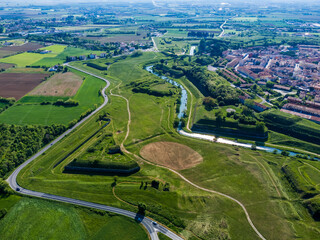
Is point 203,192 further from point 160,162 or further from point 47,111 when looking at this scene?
point 47,111

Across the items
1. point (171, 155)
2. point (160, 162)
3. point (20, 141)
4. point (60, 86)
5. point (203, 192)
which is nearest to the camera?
point (203, 192)

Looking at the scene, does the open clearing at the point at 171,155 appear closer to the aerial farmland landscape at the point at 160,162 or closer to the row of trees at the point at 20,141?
the aerial farmland landscape at the point at 160,162

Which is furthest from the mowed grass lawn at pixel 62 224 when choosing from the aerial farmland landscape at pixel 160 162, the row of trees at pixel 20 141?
the row of trees at pixel 20 141

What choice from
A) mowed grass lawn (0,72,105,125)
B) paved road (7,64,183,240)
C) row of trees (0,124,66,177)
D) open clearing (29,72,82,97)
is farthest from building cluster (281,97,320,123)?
open clearing (29,72,82,97)

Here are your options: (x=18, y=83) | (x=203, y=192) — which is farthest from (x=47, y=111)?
(x=203, y=192)

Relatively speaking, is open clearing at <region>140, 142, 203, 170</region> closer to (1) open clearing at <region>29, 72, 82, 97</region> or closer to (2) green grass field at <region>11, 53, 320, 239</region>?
(2) green grass field at <region>11, 53, 320, 239</region>

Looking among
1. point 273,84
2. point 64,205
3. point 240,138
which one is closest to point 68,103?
point 64,205

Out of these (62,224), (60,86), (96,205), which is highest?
(60,86)
